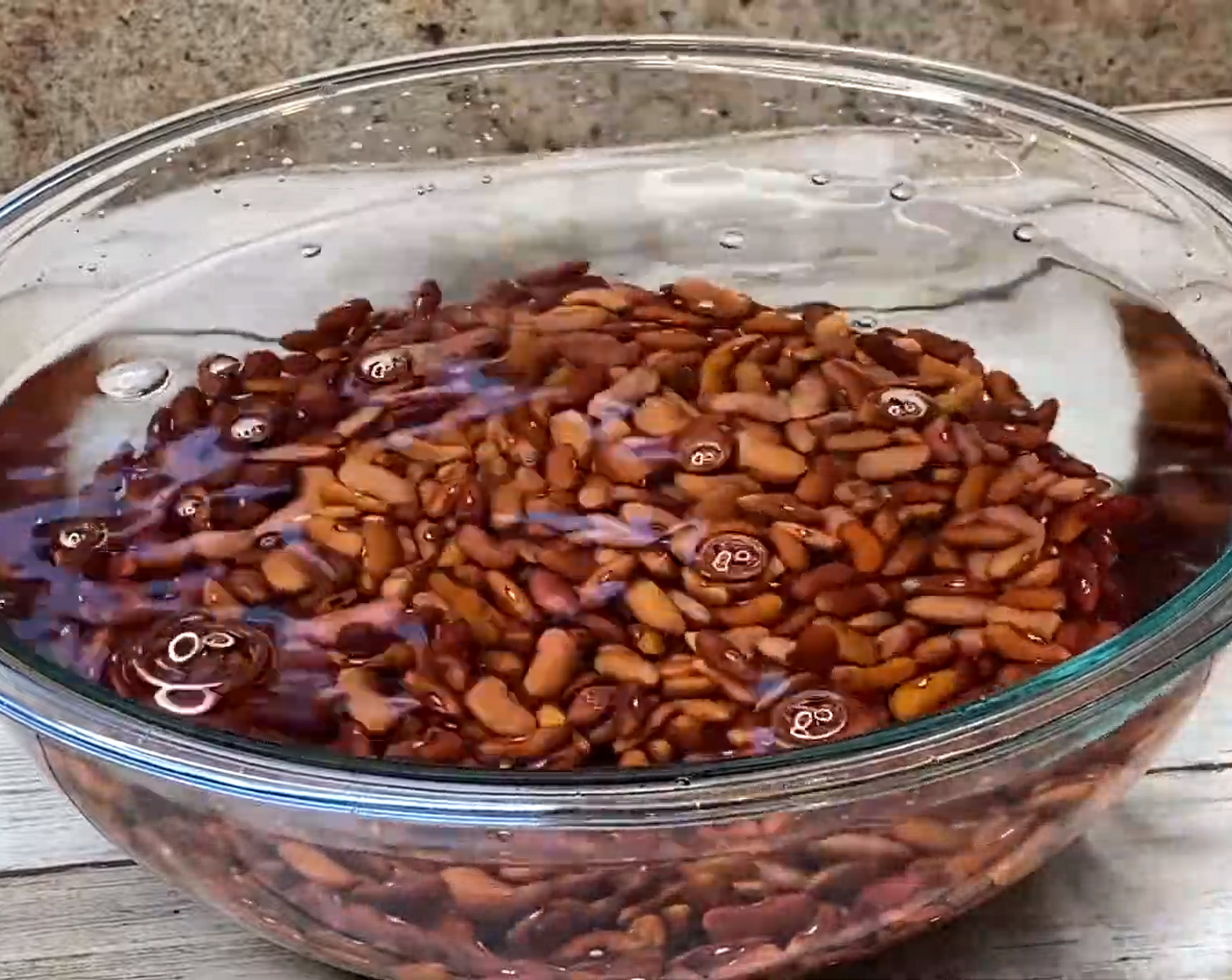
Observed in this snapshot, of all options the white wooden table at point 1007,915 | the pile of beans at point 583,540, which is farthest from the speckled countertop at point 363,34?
the white wooden table at point 1007,915

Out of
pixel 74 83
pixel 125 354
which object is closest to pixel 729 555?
pixel 125 354

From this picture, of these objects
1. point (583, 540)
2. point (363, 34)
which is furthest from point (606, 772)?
point (363, 34)

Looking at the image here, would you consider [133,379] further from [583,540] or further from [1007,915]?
[1007,915]

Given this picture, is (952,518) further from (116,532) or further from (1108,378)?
(116,532)

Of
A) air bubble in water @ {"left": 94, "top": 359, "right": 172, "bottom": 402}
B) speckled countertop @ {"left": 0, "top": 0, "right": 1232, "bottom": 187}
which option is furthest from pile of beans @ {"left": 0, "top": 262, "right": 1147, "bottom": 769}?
speckled countertop @ {"left": 0, "top": 0, "right": 1232, "bottom": 187}

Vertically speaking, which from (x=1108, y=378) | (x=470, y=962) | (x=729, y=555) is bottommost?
(x=470, y=962)

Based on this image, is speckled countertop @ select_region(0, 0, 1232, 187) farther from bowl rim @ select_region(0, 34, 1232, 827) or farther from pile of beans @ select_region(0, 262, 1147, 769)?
bowl rim @ select_region(0, 34, 1232, 827)

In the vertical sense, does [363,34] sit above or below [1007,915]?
above

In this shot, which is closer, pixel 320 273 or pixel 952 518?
pixel 952 518
